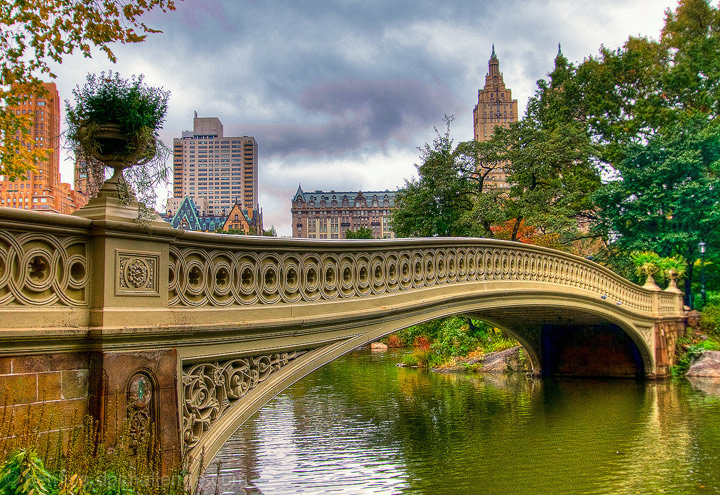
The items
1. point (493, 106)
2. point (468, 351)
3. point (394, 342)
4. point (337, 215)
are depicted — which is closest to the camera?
point (468, 351)

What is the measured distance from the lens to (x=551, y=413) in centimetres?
1492

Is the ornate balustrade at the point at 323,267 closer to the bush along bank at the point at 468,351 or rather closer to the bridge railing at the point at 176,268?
the bridge railing at the point at 176,268

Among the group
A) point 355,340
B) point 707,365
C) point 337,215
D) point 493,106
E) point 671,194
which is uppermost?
point 493,106

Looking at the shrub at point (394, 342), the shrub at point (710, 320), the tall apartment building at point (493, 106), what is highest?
the tall apartment building at point (493, 106)

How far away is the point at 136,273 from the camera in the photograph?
17.6 feet

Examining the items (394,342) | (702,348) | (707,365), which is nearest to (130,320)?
(707,365)

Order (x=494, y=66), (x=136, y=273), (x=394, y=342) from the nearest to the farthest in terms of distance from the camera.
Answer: (x=136, y=273)
(x=394, y=342)
(x=494, y=66)

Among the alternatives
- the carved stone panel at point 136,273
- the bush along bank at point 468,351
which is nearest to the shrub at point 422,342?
the bush along bank at point 468,351

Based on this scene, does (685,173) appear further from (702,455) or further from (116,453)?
(116,453)

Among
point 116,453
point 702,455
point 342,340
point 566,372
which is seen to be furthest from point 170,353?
point 566,372

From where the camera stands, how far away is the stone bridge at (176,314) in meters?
4.77

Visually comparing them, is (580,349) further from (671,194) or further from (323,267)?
(323,267)

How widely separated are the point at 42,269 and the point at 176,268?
3.85 ft

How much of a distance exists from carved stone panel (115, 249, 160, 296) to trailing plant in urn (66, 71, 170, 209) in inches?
21.1
